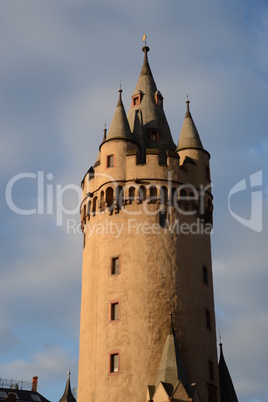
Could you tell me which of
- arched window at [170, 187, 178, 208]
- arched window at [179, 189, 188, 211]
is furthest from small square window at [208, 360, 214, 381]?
arched window at [170, 187, 178, 208]

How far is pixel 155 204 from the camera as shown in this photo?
4691 centimetres

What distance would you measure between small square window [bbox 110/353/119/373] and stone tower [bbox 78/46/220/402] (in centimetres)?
6

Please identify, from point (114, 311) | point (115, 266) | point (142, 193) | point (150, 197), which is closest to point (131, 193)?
point (142, 193)

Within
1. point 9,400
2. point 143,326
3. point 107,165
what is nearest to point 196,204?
point 107,165

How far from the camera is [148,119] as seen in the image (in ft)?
172

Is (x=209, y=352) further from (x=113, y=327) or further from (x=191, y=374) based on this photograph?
(x=113, y=327)

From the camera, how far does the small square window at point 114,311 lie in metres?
44.4

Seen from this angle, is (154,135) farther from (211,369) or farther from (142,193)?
(211,369)

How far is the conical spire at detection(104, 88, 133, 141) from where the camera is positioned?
49.3 meters

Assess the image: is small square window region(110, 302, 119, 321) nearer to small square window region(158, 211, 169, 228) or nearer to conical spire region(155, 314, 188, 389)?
conical spire region(155, 314, 188, 389)

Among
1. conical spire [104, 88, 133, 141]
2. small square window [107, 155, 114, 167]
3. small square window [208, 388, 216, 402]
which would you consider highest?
conical spire [104, 88, 133, 141]

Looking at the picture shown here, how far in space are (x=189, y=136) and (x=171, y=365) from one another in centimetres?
1764

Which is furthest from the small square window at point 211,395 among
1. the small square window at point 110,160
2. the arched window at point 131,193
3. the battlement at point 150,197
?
the small square window at point 110,160

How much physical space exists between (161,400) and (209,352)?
267 inches
